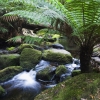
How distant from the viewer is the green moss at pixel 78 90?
97.1 inches

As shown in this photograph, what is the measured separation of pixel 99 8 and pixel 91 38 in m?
0.51

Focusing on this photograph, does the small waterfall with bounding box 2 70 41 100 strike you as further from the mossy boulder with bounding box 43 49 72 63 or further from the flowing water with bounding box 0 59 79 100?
the mossy boulder with bounding box 43 49 72 63

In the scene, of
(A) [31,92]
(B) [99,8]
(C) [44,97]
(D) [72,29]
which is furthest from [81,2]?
(A) [31,92]

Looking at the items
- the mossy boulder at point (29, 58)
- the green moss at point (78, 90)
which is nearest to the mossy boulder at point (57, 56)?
the mossy boulder at point (29, 58)

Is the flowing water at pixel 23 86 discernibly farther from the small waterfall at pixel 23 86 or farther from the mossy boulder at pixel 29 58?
the mossy boulder at pixel 29 58

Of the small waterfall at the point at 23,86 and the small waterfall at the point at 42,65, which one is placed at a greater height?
the small waterfall at the point at 42,65

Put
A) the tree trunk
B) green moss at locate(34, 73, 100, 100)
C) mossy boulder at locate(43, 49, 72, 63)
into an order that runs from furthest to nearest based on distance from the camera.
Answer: mossy boulder at locate(43, 49, 72, 63)
the tree trunk
green moss at locate(34, 73, 100, 100)

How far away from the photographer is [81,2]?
2611 mm

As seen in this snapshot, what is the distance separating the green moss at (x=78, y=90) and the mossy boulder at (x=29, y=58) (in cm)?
260

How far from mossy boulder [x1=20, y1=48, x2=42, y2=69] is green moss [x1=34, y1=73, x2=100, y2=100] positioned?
2602mm

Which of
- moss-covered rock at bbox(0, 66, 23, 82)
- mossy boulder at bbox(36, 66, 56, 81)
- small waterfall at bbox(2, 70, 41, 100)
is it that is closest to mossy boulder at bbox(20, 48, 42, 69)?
small waterfall at bbox(2, 70, 41, 100)

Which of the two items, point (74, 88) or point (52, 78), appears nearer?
point (74, 88)

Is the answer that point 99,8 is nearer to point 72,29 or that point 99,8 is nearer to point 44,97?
point 72,29

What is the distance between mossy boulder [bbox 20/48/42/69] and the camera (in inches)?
208
